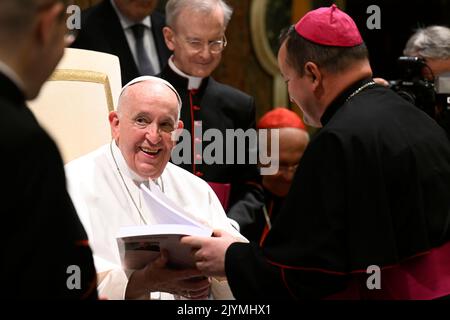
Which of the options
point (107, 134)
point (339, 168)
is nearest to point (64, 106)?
point (107, 134)

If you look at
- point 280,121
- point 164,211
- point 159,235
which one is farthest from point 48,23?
point 280,121

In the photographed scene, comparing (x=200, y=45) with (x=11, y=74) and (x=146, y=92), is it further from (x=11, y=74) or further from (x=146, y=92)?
(x=11, y=74)

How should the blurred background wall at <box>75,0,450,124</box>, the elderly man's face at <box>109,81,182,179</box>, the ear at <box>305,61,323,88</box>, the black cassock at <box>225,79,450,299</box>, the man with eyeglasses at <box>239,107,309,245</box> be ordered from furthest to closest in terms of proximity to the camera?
the blurred background wall at <box>75,0,450,124</box> → the man with eyeglasses at <box>239,107,309,245</box> → the elderly man's face at <box>109,81,182,179</box> → the ear at <box>305,61,323,88</box> → the black cassock at <box>225,79,450,299</box>

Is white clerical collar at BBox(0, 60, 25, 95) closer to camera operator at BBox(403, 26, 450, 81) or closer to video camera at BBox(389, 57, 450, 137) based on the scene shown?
video camera at BBox(389, 57, 450, 137)

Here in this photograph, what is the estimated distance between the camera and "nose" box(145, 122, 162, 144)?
400 cm

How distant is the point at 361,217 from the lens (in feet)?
10.7

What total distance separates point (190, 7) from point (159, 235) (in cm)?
158

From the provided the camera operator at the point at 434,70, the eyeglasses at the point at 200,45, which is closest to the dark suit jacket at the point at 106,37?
the eyeglasses at the point at 200,45

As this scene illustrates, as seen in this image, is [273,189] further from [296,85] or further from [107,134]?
[296,85]

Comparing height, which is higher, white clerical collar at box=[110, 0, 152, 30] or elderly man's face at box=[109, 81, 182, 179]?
white clerical collar at box=[110, 0, 152, 30]

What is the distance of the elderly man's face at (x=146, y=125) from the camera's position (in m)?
4.04

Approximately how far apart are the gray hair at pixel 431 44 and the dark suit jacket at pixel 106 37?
1.54 metres

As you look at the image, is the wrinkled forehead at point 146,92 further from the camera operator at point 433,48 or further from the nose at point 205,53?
the camera operator at point 433,48

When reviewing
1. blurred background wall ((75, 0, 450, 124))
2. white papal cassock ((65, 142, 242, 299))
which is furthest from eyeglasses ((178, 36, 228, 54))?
blurred background wall ((75, 0, 450, 124))
